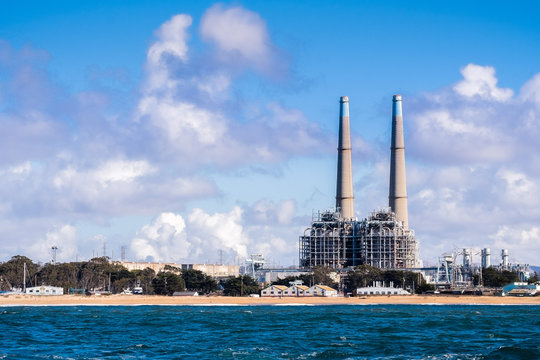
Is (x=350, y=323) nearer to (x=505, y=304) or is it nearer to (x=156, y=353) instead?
(x=156, y=353)

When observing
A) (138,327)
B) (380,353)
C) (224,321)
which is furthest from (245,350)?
(224,321)

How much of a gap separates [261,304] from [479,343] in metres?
120

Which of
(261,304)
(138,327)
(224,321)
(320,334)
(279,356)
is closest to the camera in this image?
(279,356)

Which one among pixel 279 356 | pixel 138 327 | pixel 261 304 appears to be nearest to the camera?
pixel 279 356

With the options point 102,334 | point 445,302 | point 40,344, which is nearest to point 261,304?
point 445,302

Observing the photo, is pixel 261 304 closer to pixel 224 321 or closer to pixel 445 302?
pixel 445 302

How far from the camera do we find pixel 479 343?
7788 centimetres

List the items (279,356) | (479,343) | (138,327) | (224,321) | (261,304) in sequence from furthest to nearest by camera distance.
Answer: (261,304) → (224,321) → (138,327) → (479,343) → (279,356)

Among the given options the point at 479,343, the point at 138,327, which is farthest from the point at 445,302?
the point at 479,343

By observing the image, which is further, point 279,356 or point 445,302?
point 445,302

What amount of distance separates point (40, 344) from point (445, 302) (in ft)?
429

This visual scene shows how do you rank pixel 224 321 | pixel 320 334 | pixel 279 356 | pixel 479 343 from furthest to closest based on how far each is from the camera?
1. pixel 224 321
2. pixel 320 334
3. pixel 479 343
4. pixel 279 356

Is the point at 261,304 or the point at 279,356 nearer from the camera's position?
the point at 279,356

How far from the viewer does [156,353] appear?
71062 millimetres
